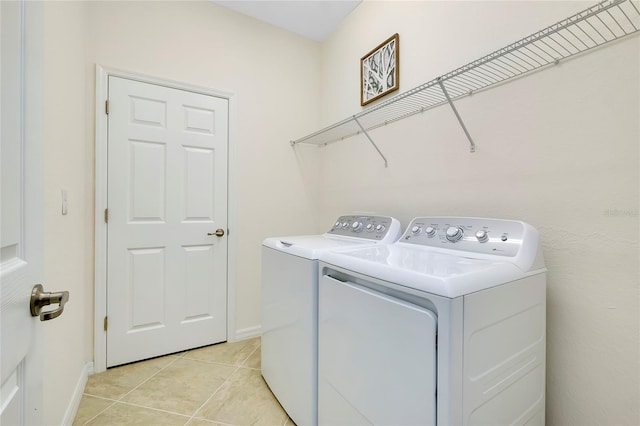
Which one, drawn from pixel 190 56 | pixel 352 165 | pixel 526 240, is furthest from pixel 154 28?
pixel 526 240

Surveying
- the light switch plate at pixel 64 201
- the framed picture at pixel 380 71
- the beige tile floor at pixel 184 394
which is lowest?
the beige tile floor at pixel 184 394

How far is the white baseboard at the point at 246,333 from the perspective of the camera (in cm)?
238

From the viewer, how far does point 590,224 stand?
1063mm

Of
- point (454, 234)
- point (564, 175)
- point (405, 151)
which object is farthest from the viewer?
point (405, 151)

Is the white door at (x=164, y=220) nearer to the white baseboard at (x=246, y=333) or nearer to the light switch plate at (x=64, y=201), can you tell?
the white baseboard at (x=246, y=333)

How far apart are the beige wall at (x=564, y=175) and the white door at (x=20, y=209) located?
1601 millimetres

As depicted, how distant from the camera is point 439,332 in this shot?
30.8 inches

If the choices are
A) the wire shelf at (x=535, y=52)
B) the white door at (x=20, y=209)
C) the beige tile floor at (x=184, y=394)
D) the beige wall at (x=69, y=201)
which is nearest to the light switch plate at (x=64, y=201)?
the beige wall at (x=69, y=201)

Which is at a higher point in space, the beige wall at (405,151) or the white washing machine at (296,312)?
the beige wall at (405,151)

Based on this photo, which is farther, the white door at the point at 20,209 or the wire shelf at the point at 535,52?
the wire shelf at the point at 535,52

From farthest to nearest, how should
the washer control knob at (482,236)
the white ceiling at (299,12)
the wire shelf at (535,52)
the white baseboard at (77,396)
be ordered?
the white ceiling at (299,12) < the white baseboard at (77,396) < the washer control knob at (482,236) < the wire shelf at (535,52)

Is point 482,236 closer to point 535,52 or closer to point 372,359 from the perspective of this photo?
point 372,359

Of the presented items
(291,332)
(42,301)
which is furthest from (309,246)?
(42,301)

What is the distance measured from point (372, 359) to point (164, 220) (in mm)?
1816
